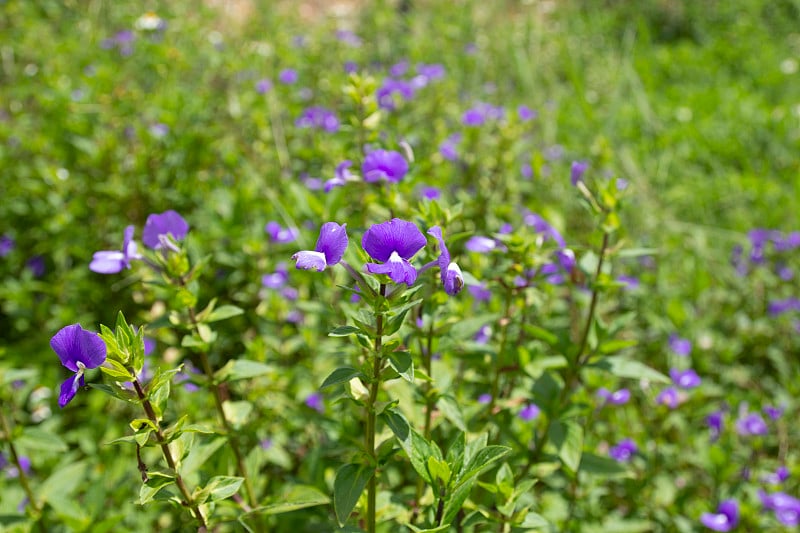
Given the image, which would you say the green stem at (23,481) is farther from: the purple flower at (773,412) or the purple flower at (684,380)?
the purple flower at (773,412)

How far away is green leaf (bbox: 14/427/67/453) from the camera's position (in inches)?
78.4

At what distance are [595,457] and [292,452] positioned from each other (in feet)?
3.91

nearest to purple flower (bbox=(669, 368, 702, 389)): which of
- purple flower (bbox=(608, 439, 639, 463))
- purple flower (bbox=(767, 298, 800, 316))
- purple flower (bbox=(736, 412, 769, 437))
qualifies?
purple flower (bbox=(736, 412, 769, 437))

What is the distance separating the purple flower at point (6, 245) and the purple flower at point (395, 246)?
3136mm

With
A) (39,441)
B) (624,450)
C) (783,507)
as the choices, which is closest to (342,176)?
(39,441)

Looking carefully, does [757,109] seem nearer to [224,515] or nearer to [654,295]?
[654,295]

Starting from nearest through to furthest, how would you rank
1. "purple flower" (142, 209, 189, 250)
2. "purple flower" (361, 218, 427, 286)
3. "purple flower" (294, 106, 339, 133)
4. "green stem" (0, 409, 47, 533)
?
"purple flower" (361, 218, 427, 286) < "purple flower" (142, 209, 189, 250) < "green stem" (0, 409, 47, 533) < "purple flower" (294, 106, 339, 133)

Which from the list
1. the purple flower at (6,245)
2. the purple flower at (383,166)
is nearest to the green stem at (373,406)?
the purple flower at (383,166)

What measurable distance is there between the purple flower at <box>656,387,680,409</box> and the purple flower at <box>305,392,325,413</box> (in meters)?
1.38

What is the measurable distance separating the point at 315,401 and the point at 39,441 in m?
0.99

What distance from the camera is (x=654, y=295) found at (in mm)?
3781

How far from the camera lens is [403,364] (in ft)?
4.21

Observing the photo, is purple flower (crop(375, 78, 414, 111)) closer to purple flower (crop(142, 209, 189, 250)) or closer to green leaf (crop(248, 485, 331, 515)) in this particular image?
purple flower (crop(142, 209, 189, 250))

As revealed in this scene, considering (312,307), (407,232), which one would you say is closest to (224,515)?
(312,307)
